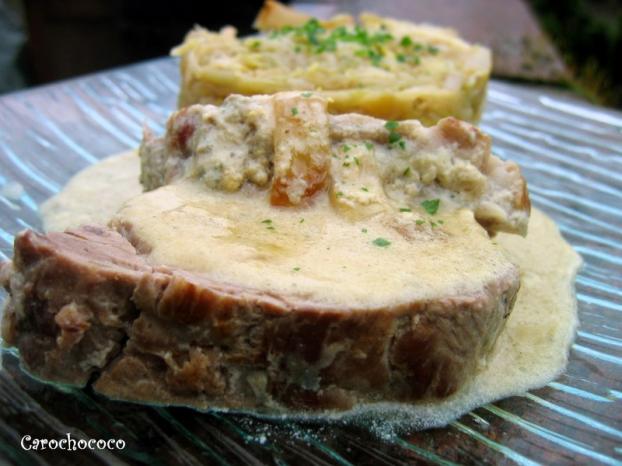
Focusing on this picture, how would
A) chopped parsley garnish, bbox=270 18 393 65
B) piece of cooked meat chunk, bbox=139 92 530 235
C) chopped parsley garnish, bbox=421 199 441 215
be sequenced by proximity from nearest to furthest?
piece of cooked meat chunk, bbox=139 92 530 235, chopped parsley garnish, bbox=421 199 441 215, chopped parsley garnish, bbox=270 18 393 65

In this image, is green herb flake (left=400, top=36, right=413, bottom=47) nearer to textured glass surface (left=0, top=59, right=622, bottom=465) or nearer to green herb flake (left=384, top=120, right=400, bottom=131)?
textured glass surface (left=0, top=59, right=622, bottom=465)

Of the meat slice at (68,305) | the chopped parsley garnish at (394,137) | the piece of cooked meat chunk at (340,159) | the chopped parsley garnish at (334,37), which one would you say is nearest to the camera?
the meat slice at (68,305)

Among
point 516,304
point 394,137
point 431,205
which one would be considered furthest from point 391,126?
point 516,304

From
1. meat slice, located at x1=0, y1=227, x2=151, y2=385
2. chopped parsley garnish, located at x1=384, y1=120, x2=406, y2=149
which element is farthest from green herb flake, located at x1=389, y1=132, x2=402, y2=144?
meat slice, located at x1=0, y1=227, x2=151, y2=385

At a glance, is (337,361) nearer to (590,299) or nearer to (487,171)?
(487,171)

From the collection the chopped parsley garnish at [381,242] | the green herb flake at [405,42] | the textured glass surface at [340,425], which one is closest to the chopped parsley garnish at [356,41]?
the green herb flake at [405,42]

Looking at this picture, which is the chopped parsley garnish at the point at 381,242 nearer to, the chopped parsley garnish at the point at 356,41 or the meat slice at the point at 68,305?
the meat slice at the point at 68,305
